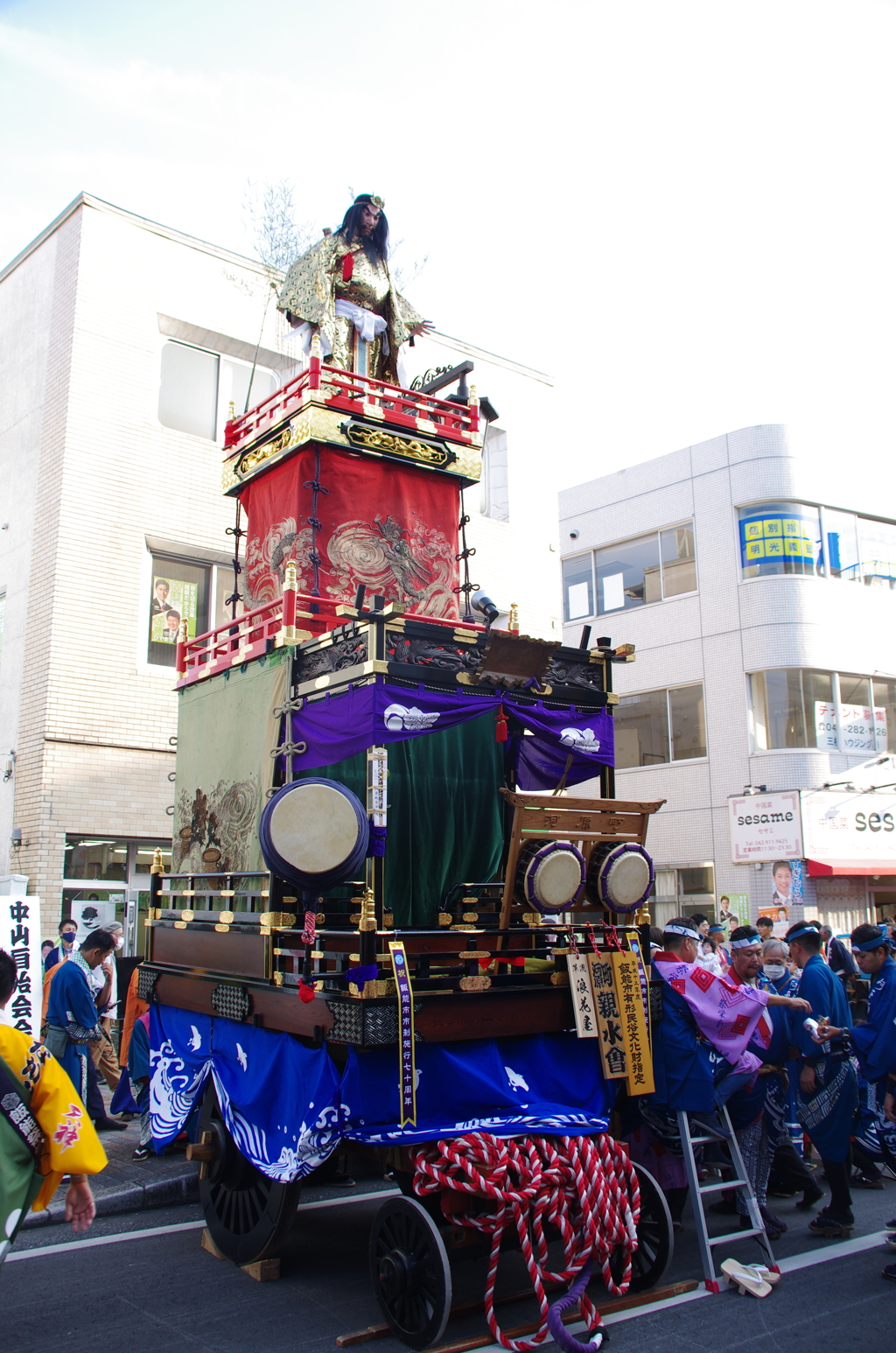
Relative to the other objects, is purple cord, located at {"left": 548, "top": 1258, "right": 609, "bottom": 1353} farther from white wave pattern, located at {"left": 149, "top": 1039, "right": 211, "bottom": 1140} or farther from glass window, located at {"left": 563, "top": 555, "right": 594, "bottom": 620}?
glass window, located at {"left": 563, "top": 555, "right": 594, "bottom": 620}

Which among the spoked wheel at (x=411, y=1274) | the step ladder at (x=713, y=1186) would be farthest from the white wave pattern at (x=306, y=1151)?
the step ladder at (x=713, y=1186)

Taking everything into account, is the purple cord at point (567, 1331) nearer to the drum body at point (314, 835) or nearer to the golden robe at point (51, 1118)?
the golden robe at point (51, 1118)

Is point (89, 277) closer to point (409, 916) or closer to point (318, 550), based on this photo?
point (318, 550)

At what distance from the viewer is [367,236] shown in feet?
33.7

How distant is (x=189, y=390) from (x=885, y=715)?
53.4 feet

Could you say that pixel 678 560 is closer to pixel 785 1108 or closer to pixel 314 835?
pixel 785 1108

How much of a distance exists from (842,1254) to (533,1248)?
8.38 feet

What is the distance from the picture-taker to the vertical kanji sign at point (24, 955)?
771cm

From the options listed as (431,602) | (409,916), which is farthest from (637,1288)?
(431,602)

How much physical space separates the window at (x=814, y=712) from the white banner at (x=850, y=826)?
3.69 feet

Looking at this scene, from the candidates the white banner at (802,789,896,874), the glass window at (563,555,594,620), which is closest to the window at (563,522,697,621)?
the glass window at (563,555,594,620)

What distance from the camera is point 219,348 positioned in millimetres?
15766

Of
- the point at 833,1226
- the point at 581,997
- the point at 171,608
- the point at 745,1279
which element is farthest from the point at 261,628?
the point at 171,608

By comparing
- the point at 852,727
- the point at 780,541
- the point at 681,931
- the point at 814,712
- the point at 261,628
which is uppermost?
the point at 780,541
